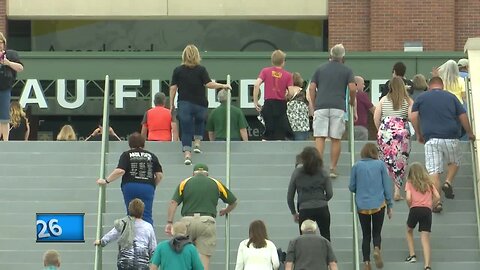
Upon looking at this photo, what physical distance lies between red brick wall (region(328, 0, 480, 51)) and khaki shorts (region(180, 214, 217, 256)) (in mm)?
14940

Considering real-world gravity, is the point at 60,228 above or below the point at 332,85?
below

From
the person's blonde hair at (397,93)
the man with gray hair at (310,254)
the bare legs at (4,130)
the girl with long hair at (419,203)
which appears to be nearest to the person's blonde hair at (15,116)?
the bare legs at (4,130)

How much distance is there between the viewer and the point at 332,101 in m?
20.3

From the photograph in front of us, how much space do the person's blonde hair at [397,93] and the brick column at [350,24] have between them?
12.2 metres

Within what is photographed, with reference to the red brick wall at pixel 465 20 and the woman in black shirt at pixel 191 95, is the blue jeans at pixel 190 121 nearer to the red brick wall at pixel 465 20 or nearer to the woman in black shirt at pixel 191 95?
the woman in black shirt at pixel 191 95

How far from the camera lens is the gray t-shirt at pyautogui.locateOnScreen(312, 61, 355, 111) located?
2034cm

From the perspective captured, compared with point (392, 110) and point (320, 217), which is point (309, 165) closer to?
point (320, 217)

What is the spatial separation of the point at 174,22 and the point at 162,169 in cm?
1456

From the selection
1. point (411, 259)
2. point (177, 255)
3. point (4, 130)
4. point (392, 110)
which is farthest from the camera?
point (4, 130)

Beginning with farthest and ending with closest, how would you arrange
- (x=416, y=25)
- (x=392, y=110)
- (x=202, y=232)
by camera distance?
(x=416, y=25) < (x=392, y=110) < (x=202, y=232)

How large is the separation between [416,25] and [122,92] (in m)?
6.08

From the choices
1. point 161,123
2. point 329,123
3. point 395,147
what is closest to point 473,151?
point 395,147

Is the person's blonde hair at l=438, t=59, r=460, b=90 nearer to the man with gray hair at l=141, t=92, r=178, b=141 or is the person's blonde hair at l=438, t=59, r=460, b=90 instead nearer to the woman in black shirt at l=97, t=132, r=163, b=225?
the man with gray hair at l=141, t=92, r=178, b=141

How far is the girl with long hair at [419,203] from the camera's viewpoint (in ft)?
60.6
